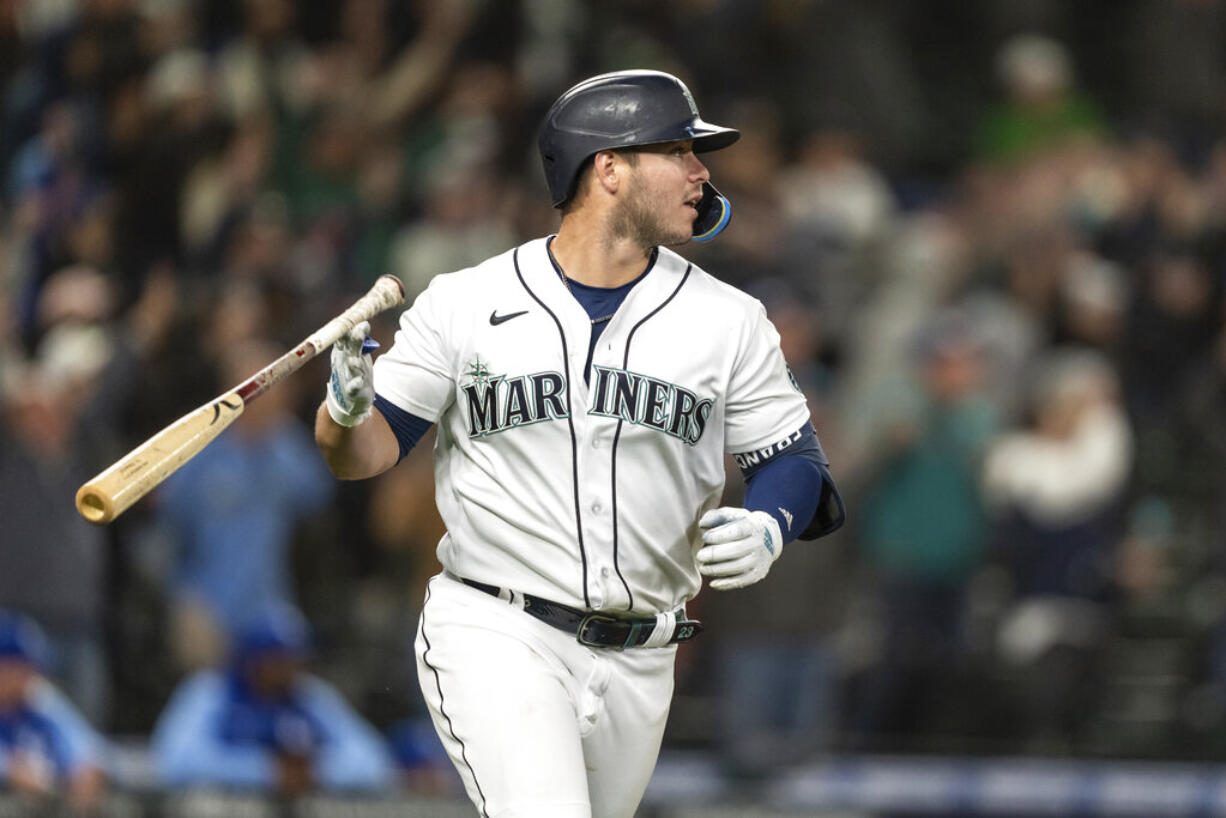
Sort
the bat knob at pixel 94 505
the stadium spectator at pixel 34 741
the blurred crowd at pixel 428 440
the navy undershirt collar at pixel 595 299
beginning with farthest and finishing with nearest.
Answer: the blurred crowd at pixel 428 440 → the stadium spectator at pixel 34 741 → the navy undershirt collar at pixel 595 299 → the bat knob at pixel 94 505

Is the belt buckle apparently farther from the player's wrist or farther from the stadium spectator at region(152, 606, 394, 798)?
the stadium spectator at region(152, 606, 394, 798)

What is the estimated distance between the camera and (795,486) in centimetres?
390

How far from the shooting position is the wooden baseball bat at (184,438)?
3.29 metres

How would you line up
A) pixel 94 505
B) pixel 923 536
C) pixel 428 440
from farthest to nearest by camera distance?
pixel 428 440 < pixel 923 536 < pixel 94 505

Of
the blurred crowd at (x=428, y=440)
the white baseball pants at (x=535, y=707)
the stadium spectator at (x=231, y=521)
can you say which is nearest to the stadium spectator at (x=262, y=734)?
the blurred crowd at (x=428, y=440)

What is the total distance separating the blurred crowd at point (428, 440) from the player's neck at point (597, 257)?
3658mm

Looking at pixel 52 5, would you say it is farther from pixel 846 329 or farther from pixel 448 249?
pixel 846 329

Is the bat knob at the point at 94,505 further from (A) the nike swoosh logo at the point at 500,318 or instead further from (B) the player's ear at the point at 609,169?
(B) the player's ear at the point at 609,169

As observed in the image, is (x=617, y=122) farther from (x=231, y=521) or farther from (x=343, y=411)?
(x=231, y=521)

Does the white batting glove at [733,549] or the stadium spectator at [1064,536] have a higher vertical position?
the white batting glove at [733,549]

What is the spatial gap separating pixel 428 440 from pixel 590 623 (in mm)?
4589

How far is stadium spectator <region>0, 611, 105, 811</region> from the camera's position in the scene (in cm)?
713

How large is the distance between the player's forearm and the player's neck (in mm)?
515

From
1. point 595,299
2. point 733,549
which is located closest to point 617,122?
point 595,299
